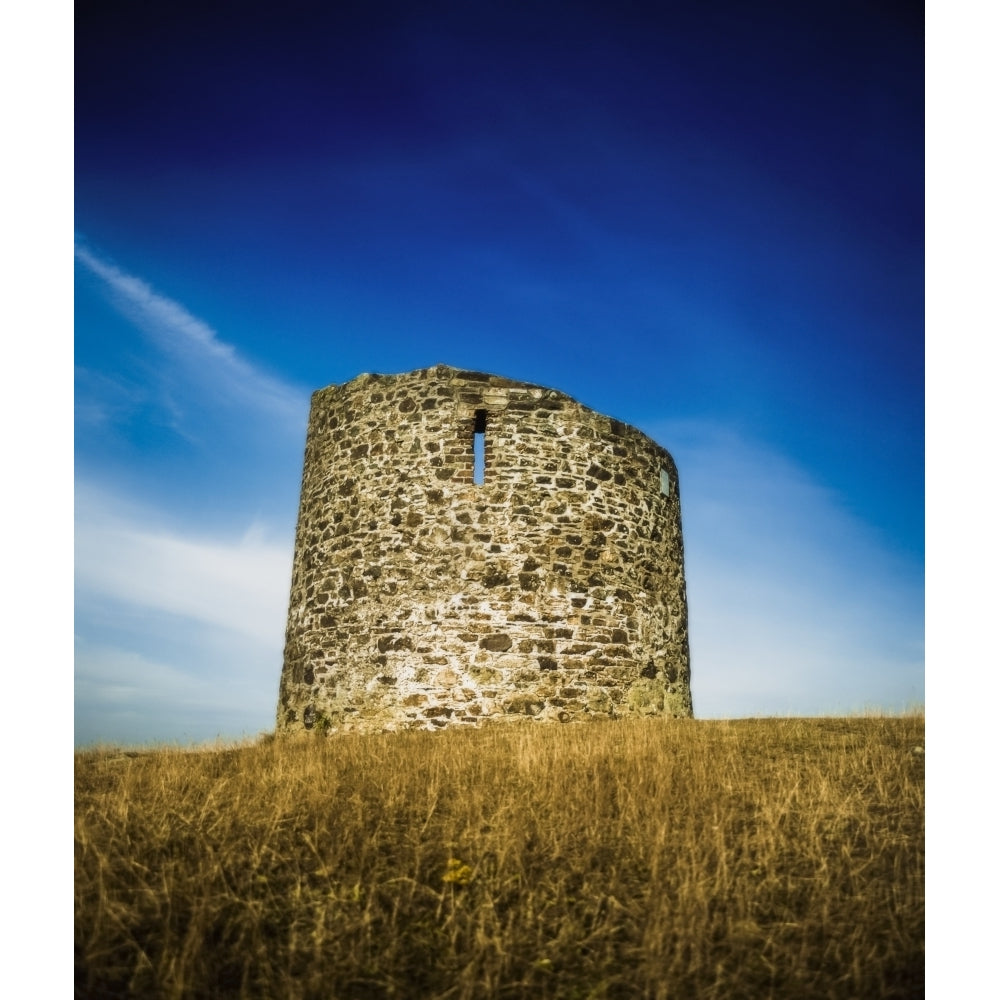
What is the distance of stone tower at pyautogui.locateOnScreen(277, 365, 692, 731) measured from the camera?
936 cm

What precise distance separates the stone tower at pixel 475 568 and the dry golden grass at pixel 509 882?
3.55 meters

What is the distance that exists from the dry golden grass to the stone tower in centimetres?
355

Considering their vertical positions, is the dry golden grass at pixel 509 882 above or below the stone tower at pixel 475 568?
below

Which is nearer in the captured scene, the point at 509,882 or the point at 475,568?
the point at 509,882

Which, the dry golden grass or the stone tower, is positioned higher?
the stone tower

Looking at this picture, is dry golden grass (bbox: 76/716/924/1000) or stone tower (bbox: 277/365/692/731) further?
stone tower (bbox: 277/365/692/731)

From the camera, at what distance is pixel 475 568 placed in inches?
377

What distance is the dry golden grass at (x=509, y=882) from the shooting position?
294 centimetres

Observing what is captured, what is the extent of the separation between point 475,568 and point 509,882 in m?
6.07

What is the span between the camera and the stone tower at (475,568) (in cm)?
936

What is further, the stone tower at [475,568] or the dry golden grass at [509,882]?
the stone tower at [475,568]

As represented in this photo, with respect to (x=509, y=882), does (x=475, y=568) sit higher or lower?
higher
